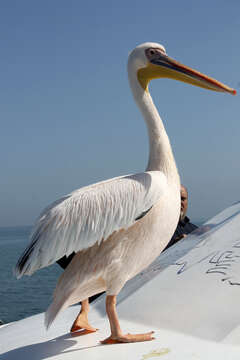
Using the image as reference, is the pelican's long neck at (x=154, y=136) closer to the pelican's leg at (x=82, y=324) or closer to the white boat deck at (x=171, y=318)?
the white boat deck at (x=171, y=318)

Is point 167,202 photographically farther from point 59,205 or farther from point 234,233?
point 234,233

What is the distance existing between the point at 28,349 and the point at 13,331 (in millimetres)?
500

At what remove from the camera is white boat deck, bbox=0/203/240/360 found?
6.20 ft

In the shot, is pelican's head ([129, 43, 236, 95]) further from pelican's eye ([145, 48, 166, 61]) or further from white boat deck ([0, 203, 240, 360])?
white boat deck ([0, 203, 240, 360])

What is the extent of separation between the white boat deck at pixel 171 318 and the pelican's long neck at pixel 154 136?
68 cm

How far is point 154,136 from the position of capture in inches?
87.0

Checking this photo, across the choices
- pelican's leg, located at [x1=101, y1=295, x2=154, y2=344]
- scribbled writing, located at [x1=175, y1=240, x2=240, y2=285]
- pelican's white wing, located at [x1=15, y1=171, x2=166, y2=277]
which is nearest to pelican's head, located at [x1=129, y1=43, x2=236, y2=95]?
pelican's white wing, located at [x1=15, y1=171, x2=166, y2=277]

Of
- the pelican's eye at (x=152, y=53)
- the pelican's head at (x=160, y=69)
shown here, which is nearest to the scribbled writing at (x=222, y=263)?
the pelican's head at (x=160, y=69)

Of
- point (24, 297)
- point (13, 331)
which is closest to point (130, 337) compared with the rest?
point (13, 331)

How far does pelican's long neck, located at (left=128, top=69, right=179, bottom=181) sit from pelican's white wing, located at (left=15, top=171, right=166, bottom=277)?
158mm

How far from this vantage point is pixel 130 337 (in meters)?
2.02

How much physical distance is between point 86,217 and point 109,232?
13 centimetres

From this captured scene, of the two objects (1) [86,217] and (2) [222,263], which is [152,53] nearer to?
(1) [86,217]

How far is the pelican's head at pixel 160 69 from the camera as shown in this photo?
7.45 ft
